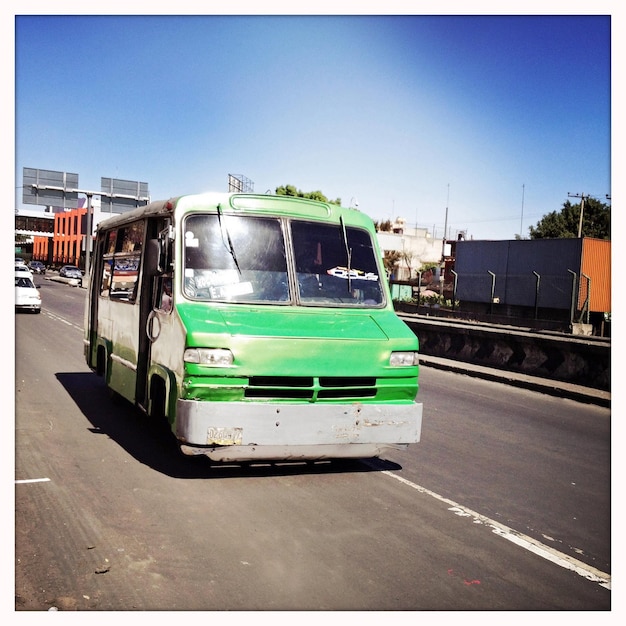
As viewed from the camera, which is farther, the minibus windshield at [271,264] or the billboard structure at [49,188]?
the billboard structure at [49,188]

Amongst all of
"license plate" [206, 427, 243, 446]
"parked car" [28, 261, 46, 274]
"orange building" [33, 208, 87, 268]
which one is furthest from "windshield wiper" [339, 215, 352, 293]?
"parked car" [28, 261, 46, 274]

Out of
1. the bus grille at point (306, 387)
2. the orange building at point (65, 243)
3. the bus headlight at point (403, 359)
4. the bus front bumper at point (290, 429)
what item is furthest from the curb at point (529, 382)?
the orange building at point (65, 243)

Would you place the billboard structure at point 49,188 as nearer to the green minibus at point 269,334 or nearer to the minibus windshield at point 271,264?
the green minibus at point 269,334

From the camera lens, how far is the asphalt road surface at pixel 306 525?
3943 mm

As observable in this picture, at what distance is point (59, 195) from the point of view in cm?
2170

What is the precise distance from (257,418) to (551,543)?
97.3 inches

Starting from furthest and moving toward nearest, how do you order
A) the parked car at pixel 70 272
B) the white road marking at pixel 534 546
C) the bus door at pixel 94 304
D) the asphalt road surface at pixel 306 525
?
the parked car at pixel 70 272
the bus door at pixel 94 304
the white road marking at pixel 534 546
the asphalt road surface at pixel 306 525

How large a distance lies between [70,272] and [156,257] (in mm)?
50949

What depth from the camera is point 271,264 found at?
6434mm

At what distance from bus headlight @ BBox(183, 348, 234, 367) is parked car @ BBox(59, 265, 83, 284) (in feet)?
164

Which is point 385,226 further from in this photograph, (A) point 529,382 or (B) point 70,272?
(A) point 529,382

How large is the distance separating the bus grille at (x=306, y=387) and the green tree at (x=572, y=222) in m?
59.7
